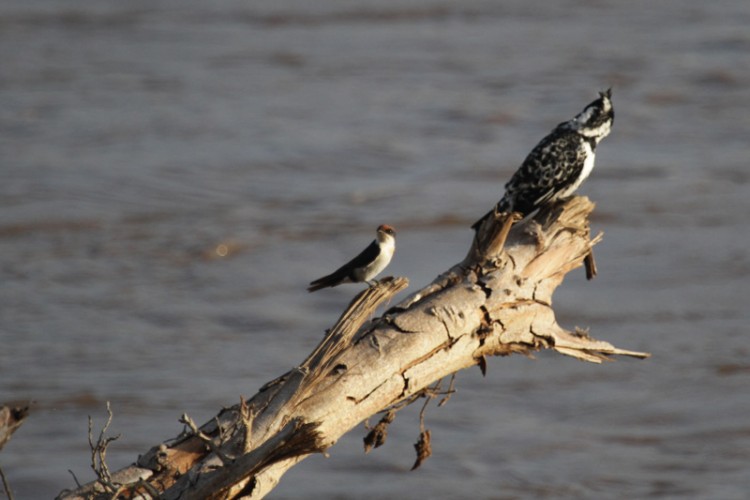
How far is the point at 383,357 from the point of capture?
5066 mm

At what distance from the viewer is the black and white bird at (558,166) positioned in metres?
6.25

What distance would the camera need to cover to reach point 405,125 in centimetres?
1343

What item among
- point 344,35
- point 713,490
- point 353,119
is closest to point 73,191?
point 353,119

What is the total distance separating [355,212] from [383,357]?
6385 millimetres

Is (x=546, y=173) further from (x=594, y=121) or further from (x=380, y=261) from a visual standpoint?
(x=380, y=261)

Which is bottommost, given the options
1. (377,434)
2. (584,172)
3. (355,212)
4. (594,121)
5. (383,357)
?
(355,212)

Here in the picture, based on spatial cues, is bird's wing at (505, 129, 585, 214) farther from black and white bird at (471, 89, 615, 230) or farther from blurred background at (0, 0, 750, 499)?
blurred background at (0, 0, 750, 499)

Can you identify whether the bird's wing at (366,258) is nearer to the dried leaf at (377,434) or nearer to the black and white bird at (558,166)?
the dried leaf at (377,434)

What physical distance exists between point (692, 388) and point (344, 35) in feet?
29.2

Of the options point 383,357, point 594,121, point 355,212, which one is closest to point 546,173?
point 594,121

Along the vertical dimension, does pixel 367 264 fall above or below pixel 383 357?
above

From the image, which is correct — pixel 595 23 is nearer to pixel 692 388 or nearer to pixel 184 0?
pixel 184 0

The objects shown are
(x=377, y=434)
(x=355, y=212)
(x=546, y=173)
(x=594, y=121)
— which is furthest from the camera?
(x=355, y=212)

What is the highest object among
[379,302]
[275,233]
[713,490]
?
[379,302]
